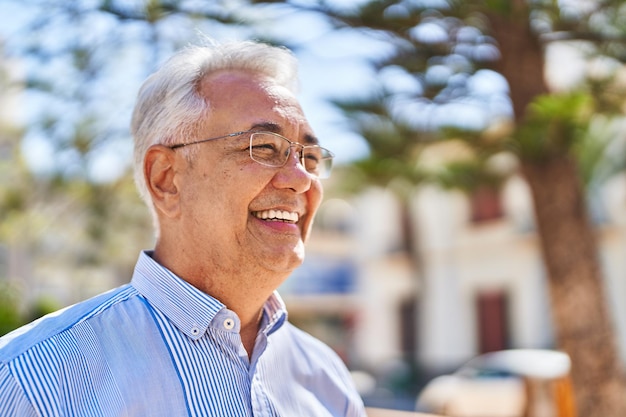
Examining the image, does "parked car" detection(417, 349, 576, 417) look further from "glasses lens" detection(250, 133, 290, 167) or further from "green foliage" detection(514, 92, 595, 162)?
"glasses lens" detection(250, 133, 290, 167)

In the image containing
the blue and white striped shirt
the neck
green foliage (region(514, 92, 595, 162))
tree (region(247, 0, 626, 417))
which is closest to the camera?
the blue and white striped shirt

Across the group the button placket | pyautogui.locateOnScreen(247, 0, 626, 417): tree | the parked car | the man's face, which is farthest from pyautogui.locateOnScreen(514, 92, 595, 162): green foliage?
the button placket

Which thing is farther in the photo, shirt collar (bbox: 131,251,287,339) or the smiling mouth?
the smiling mouth

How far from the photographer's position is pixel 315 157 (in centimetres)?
177

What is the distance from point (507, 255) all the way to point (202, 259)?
53.3ft

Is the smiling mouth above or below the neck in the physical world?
above

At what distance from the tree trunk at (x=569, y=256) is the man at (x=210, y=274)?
260cm

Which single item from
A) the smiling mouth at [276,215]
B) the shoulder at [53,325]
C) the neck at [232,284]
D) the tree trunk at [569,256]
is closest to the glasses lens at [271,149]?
the smiling mouth at [276,215]

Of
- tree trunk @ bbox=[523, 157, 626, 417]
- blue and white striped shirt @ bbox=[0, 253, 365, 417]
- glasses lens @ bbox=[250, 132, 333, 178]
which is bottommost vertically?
tree trunk @ bbox=[523, 157, 626, 417]

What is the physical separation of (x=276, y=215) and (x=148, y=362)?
0.42 meters

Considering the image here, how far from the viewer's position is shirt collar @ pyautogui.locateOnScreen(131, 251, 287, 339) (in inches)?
58.7

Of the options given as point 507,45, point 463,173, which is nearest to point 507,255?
point 463,173

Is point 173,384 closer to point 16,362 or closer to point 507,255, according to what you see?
point 16,362

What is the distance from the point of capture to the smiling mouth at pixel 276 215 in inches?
63.4
